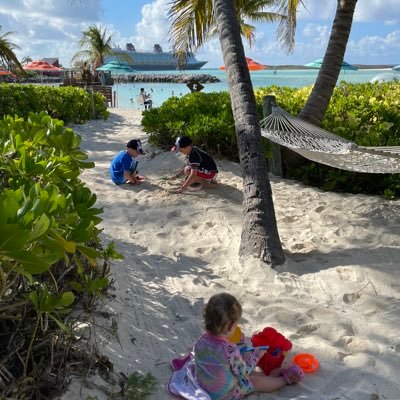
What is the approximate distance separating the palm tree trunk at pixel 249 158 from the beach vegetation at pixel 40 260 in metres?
1.26

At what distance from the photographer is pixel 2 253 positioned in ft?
3.48

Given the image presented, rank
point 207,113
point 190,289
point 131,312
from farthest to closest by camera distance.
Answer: point 207,113 → point 190,289 → point 131,312

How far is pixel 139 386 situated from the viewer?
73.4 inches

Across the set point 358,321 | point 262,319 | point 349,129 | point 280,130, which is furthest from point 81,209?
point 349,129

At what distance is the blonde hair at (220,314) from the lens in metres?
1.91

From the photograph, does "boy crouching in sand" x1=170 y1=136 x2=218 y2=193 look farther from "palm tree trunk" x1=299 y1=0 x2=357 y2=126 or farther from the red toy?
the red toy

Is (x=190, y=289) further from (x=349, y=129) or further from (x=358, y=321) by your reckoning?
(x=349, y=129)

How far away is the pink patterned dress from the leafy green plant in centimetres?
20

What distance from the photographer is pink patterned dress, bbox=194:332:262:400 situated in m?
1.92

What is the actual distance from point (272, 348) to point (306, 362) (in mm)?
173

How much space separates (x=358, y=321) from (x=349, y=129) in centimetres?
304

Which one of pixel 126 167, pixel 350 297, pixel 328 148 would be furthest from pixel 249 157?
pixel 126 167

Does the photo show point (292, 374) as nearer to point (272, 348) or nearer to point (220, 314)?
point (272, 348)

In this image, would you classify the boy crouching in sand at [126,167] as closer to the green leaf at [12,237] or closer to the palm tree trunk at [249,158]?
the palm tree trunk at [249,158]
